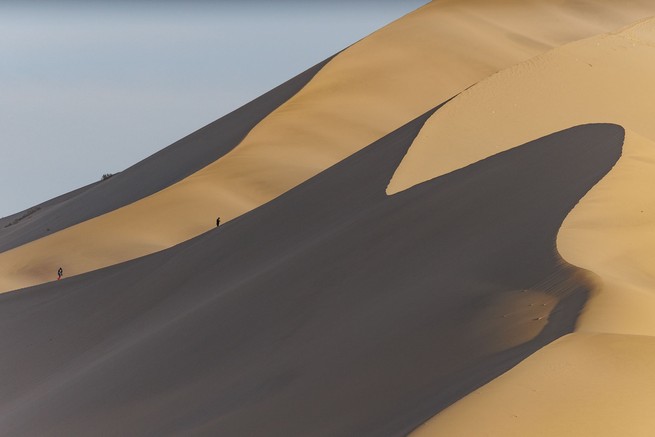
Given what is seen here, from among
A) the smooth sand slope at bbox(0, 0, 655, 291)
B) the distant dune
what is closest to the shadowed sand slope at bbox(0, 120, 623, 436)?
the distant dune

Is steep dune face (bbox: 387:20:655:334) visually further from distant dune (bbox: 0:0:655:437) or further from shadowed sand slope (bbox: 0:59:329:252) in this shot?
shadowed sand slope (bbox: 0:59:329:252)

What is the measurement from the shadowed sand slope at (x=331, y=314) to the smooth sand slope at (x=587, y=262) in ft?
0.87

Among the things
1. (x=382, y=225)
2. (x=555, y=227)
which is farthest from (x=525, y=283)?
(x=382, y=225)

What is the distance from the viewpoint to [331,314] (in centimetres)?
1219

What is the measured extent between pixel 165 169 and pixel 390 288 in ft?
75.1

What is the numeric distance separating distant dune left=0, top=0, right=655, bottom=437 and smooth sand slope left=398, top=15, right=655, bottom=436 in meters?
0.02

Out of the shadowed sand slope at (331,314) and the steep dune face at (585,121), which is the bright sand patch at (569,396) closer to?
the shadowed sand slope at (331,314)

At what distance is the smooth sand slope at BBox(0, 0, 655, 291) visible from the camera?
27.1 m

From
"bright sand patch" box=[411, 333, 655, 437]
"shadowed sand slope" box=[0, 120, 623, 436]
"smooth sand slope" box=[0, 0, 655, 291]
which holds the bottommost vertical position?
"bright sand patch" box=[411, 333, 655, 437]

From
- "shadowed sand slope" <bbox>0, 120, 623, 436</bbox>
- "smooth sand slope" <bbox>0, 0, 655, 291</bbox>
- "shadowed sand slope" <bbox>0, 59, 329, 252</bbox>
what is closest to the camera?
"shadowed sand slope" <bbox>0, 120, 623, 436</bbox>

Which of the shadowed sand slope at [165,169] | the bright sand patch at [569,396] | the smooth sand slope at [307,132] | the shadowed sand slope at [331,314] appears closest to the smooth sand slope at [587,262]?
the bright sand patch at [569,396]

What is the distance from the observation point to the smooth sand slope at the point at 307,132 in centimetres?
2706

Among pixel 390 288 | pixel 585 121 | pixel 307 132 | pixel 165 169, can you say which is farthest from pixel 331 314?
pixel 165 169

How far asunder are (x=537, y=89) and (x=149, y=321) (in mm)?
8719
